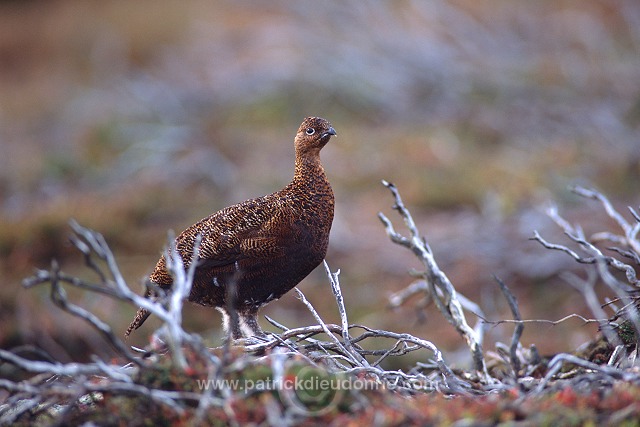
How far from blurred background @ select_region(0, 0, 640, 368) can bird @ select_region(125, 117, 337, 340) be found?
2132mm

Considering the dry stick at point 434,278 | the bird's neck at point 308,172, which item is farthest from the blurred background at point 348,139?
the bird's neck at point 308,172

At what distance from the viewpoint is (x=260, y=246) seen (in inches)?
187

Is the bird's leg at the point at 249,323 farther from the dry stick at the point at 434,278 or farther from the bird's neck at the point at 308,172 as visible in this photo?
the dry stick at the point at 434,278

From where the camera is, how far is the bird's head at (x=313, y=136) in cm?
509

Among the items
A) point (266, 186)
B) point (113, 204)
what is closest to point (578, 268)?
point (266, 186)

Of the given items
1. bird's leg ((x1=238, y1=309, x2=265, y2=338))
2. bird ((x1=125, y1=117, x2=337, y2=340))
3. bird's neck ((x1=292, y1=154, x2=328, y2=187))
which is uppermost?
bird's neck ((x1=292, y1=154, x2=328, y2=187))

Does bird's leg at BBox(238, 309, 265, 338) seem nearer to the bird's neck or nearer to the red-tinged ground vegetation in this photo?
the red-tinged ground vegetation

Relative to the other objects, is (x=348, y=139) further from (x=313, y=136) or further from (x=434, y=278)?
(x=434, y=278)

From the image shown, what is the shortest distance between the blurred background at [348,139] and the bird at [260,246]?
213cm

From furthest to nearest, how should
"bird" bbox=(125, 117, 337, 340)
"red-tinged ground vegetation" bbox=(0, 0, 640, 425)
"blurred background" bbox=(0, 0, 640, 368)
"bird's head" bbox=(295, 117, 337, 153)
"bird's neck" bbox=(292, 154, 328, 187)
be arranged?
1. "blurred background" bbox=(0, 0, 640, 368)
2. "bird's head" bbox=(295, 117, 337, 153)
3. "bird's neck" bbox=(292, 154, 328, 187)
4. "bird" bbox=(125, 117, 337, 340)
5. "red-tinged ground vegetation" bbox=(0, 0, 640, 425)

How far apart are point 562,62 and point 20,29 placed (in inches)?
565

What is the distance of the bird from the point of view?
186 inches

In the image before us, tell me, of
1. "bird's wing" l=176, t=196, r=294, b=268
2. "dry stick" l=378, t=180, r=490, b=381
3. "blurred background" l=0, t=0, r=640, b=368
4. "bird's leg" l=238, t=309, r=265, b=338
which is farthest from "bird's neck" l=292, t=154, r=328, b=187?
"blurred background" l=0, t=0, r=640, b=368

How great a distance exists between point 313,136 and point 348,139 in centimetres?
881
